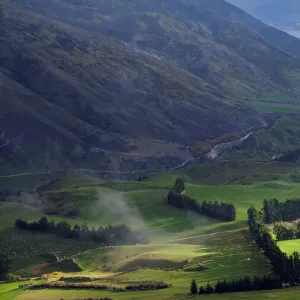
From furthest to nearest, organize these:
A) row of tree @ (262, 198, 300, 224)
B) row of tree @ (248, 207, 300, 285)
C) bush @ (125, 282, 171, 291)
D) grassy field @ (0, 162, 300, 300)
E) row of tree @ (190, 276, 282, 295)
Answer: row of tree @ (262, 198, 300, 224) < grassy field @ (0, 162, 300, 300) < bush @ (125, 282, 171, 291) < row of tree @ (248, 207, 300, 285) < row of tree @ (190, 276, 282, 295)

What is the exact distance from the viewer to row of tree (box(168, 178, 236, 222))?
507 ft

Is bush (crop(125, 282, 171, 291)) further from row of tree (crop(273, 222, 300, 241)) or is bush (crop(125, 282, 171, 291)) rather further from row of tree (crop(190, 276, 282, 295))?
row of tree (crop(273, 222, 300, 241))

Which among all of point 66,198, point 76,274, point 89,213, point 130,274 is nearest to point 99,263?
point 76,274

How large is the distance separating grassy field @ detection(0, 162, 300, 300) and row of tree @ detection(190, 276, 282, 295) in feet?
7.70

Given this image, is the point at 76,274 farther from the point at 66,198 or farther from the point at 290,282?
the point at 66,198

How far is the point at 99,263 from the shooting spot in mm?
112812

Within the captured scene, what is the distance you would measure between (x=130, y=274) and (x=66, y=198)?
273 feet

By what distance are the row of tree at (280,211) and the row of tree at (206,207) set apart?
36.1ft

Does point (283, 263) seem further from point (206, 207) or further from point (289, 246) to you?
point (206, 207)

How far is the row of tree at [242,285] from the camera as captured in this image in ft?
257

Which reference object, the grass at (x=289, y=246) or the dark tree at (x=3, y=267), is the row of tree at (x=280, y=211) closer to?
the grass at (x=289, y=246)

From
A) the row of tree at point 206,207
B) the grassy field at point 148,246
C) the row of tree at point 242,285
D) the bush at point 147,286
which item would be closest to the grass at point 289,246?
the grassy field at point 148,246

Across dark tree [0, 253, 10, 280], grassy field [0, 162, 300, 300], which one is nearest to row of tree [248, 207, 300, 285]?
grassy field [0, 162, 300, 300]

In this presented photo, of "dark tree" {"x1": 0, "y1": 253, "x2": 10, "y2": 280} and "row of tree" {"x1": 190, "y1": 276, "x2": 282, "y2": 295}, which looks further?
"dark tree" {"x1": 0, "y1": 253, "x2": 10, "y2": 280}
